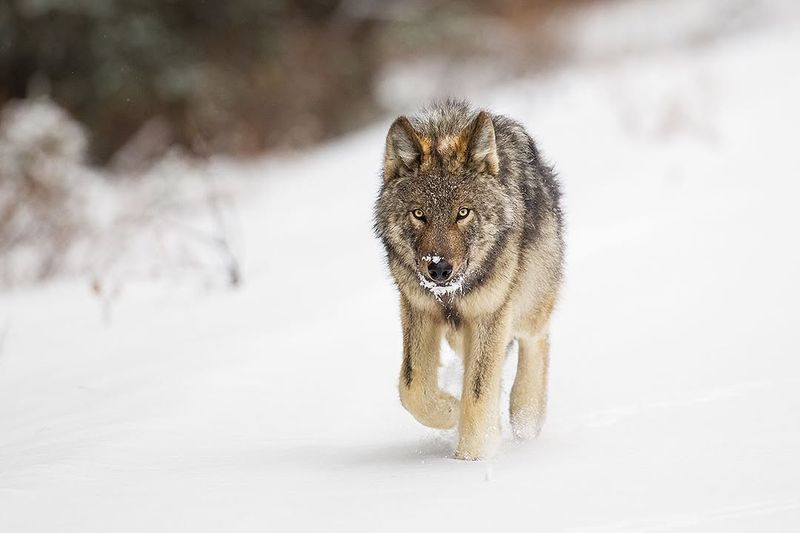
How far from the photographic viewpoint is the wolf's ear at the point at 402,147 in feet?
14.0

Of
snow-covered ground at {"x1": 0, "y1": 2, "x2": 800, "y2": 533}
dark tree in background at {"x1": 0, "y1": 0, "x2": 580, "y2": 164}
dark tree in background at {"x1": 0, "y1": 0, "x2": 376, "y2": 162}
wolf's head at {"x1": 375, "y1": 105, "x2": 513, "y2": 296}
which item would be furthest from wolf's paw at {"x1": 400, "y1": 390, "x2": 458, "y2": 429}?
dark tree in background at {"x1": 0, "y1": 0, "x2": 376, "y2": 162}

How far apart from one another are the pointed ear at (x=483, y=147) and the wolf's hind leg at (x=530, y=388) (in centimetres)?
105

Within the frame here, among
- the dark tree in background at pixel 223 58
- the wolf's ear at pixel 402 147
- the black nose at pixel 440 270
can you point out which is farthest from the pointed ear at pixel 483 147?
the dark tree in background at pixel 223 58

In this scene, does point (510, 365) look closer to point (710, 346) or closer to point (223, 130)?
point (710, 346)

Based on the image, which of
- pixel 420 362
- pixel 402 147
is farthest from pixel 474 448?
pixel 402 147

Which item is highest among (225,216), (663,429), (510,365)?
(225,216)

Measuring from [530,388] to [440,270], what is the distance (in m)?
1.15

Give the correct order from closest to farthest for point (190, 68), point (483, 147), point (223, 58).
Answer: point (483, 147), point (190, 68), point (223, 58)

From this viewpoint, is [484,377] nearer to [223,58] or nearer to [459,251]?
[459,251]

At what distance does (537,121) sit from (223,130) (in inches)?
184

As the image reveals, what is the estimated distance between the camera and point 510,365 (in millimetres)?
5820

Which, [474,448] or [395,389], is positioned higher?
[395,389]

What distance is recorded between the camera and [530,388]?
4.86 meters

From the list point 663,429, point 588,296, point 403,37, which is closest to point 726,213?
point 588,296
